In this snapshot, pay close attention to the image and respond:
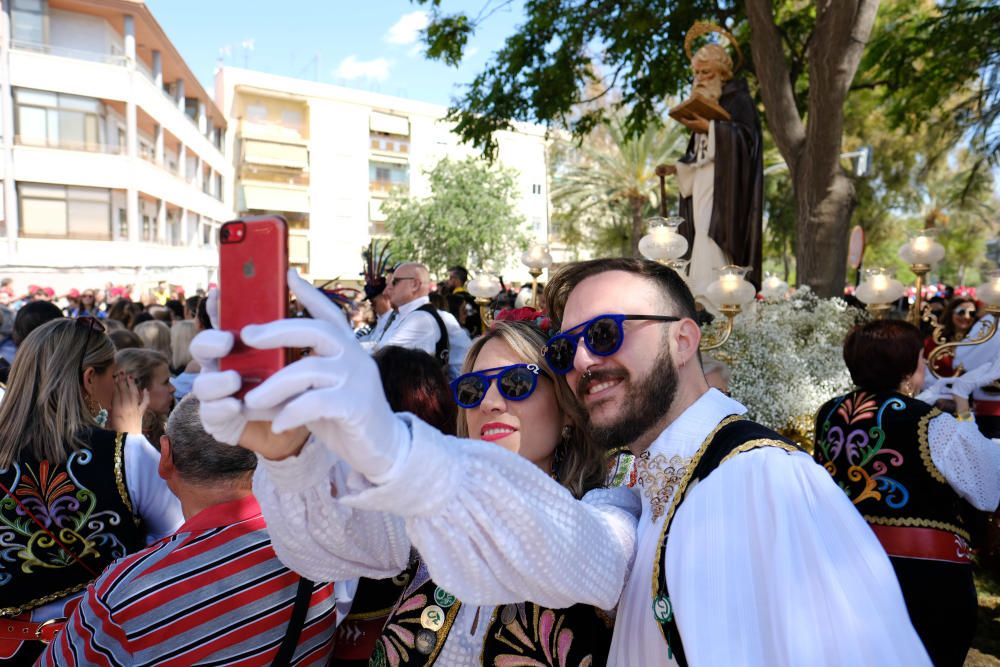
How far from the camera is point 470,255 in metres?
31.4

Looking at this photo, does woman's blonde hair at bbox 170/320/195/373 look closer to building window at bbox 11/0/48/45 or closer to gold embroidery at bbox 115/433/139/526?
gold embroidery at bbox 115/433/139/526

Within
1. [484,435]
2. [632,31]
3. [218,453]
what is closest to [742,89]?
[632,31]

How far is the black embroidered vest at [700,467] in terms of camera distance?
50.0 inches

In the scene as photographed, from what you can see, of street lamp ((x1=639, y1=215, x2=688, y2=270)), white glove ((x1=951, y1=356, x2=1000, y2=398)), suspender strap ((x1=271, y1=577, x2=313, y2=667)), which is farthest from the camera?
street lamp ((x1=639, y1=215, x2=688, y2=270))

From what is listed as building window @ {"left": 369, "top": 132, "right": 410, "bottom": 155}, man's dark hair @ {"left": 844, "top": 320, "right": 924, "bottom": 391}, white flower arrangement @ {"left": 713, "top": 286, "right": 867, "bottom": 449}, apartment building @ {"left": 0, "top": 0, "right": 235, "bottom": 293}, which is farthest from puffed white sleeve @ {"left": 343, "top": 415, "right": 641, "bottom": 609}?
building window @ {"left": 369, "top": 132, "right": 410, "bottom": 155}

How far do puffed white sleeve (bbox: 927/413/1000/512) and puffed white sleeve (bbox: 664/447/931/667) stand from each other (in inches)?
77.1

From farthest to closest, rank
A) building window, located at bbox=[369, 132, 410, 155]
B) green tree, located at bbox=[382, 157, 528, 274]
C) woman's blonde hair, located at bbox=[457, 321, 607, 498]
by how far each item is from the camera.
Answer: building window, located at bbox=[369, 132, 410, 155]
green tree, located at bbox=[382, 157, 528, 274]
woman's blonde hair, located at bbox=[457, 321, 607, 498]

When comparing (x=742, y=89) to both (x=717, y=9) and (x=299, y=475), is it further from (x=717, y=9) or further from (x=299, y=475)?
(x=299, y=475)

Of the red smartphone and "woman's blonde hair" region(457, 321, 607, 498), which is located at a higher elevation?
the red smartphone

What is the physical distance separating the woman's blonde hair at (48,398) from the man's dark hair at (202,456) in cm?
65

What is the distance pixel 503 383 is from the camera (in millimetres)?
2012

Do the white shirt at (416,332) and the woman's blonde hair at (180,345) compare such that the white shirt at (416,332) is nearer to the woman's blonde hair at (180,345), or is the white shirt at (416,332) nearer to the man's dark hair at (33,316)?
the woman's blonde hair at (180,345)

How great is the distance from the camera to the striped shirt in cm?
173

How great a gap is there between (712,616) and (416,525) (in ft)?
1.80
